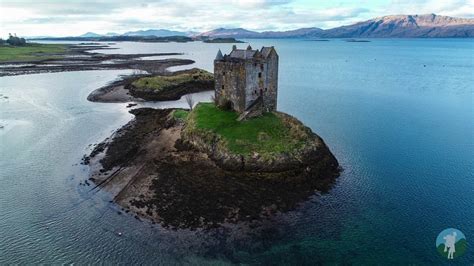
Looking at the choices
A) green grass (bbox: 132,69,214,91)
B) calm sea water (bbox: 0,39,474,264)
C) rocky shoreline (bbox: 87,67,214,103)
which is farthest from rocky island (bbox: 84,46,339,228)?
green grass (bbox: 132,69,214,91)

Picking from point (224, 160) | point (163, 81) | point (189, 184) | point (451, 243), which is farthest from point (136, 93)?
point (451, 243)

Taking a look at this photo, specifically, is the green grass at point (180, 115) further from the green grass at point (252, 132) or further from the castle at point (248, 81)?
the castle at point (248, 81)

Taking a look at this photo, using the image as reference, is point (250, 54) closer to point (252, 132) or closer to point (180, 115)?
point (252, 132)

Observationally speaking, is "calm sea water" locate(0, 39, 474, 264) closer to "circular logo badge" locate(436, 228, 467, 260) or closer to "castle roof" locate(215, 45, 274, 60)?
"circular logo badge" locate(436, 228, 467, 260)

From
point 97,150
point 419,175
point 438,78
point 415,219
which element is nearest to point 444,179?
point 419,175

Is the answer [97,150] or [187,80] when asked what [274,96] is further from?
[187,80]

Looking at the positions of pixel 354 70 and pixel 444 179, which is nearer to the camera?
pixel 444 179
